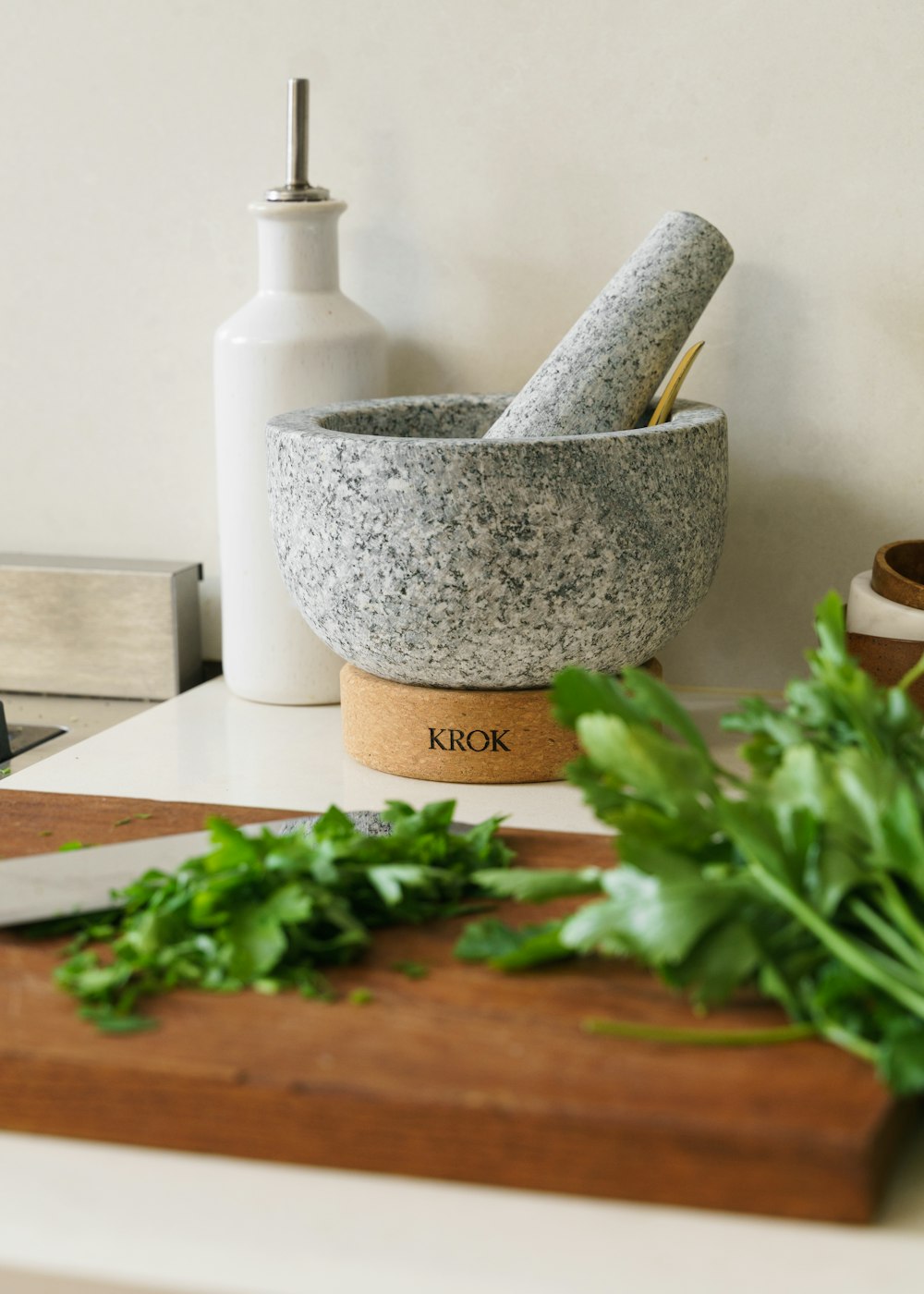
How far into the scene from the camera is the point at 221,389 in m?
1.07

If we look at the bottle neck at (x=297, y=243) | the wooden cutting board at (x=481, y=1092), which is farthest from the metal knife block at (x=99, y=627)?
the wooden cutting board at (x=481, y=1092)

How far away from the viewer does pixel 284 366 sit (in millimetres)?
1048

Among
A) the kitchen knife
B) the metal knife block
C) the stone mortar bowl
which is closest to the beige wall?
the metal knife block

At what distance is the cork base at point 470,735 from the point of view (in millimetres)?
911

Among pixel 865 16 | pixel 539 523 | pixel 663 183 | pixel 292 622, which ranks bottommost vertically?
pixel 292 622

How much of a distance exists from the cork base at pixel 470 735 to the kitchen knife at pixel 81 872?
250 mm

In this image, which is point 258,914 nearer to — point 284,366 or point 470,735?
point 470,735

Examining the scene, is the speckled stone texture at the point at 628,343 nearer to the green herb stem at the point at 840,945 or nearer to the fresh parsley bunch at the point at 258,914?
the fresh parsley bunch at the point at 258,914

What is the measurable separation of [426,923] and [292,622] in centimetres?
57

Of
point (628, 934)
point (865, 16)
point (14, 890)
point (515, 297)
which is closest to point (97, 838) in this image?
point (14, 890)

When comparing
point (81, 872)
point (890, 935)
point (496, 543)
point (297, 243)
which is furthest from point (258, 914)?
point (297, 243)

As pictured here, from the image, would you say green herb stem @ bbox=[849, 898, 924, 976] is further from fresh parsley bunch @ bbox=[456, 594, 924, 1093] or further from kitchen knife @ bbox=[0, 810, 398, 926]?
kitchen knife @ bbox=[0, 810, 398, 926]

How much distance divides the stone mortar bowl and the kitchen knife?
0.23m

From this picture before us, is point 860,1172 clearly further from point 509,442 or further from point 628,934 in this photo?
point 509,442
